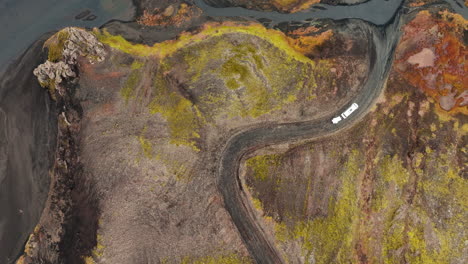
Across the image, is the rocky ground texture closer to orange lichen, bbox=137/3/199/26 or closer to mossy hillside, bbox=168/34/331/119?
mossy hillside, bbox=168/34/331/119

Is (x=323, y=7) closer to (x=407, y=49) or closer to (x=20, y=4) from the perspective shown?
(x=407, y=49)

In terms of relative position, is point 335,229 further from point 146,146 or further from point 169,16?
point 169,16

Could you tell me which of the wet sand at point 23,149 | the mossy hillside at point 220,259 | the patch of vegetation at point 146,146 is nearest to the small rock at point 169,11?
the wet sand at point 23,149

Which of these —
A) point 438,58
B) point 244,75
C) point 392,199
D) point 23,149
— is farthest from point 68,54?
point 438,58

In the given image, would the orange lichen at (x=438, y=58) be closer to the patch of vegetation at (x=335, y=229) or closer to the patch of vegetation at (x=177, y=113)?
the patch of vegetation at (x=335, y=229)

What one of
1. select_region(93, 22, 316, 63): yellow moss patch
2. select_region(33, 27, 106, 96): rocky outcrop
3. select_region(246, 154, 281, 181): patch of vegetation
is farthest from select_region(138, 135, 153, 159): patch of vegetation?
select_region(33, 27, 106, 96): rocky outcrop
